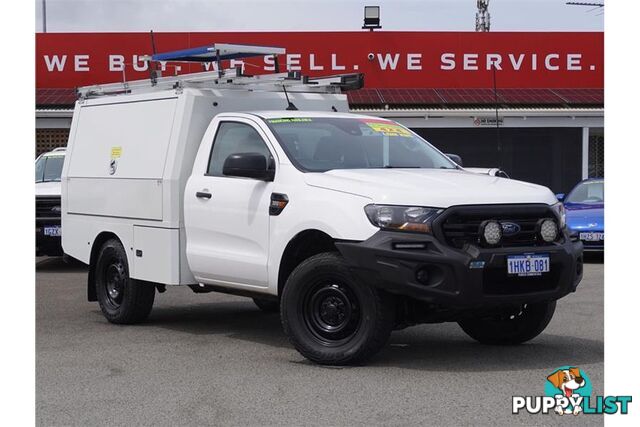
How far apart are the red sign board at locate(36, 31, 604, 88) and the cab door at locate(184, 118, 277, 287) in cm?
1833

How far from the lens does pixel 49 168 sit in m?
17.4

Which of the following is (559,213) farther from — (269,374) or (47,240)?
(47,240)

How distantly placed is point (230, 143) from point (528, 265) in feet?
9.80

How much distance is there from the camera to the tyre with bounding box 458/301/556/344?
8.55m

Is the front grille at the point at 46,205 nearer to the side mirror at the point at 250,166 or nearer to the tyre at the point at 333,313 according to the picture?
the side mirror at the point at 250,166

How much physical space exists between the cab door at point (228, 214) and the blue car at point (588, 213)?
815 centimetres

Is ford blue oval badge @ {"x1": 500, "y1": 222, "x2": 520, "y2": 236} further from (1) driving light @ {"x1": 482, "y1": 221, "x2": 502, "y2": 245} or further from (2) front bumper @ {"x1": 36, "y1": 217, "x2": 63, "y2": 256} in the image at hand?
(2) front bumper @ {"x1": 36, "y1": 217, "x2": 63, "y2": 256}

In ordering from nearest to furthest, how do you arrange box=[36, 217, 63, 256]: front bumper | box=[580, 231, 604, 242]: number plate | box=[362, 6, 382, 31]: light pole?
box=[36, 217, 63, 256]: front bumper, box=[580, 231, 604, 242]: number plate, box=[362, 6, 382, 31]: light pole

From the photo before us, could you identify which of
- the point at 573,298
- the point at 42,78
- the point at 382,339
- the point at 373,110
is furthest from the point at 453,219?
the point at 42,78

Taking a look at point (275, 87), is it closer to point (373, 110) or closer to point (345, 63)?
point (373, 110)

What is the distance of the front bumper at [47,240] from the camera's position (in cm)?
1574

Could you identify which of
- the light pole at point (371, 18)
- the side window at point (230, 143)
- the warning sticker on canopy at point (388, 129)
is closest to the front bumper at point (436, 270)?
the side window at point (230, 143)

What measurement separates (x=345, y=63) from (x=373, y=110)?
2.79 m

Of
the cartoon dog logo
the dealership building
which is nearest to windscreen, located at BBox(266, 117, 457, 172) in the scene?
the cartoon dog logo
